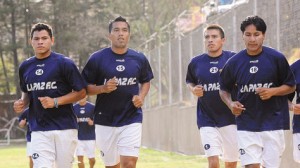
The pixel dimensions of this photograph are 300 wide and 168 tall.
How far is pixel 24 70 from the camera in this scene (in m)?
11.3

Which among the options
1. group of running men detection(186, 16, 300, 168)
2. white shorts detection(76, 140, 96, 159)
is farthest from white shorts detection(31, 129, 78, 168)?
white shorts detection(76, 140, 96, 159)

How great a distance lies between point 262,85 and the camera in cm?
1056

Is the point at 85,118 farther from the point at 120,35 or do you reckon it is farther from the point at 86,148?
the point at 120,35

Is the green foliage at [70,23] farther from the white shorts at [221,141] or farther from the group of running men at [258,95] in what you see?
the group of running men at [258,95]

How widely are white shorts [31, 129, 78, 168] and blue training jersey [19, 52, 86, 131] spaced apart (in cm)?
8

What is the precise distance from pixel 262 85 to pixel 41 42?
294 centimetres

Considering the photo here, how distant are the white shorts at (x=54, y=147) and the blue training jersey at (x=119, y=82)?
131 cm

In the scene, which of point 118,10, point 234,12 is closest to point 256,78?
point 234,12

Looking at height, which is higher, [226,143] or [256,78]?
[256,78]

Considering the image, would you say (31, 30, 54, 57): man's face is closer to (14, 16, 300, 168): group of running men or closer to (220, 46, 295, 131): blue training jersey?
(14, 16, 300, 168): group of running men

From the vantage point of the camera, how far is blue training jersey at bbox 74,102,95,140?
68.1 ft

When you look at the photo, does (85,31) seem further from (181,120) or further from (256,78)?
(256,78)

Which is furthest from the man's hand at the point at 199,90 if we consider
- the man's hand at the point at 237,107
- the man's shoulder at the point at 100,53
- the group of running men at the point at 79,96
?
the man's hand at the point at 237,107

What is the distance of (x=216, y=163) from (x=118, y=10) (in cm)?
5150
